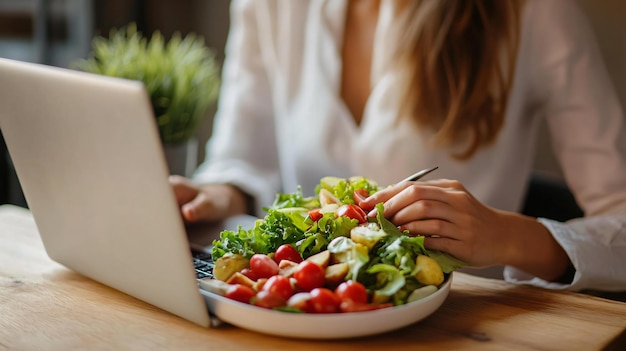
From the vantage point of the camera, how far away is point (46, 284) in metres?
1.05

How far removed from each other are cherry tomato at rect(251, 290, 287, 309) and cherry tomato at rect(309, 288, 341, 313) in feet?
0.12

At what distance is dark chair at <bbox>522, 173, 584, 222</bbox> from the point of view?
1.88 meters

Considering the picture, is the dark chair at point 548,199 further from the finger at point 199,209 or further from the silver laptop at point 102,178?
the silver laptop at point 102,178

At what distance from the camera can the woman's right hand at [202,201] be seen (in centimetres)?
141

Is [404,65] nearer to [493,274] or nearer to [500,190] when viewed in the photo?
[500,190]

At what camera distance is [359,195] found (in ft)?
3.45

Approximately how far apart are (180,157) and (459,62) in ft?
3.80

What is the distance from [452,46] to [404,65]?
0.37 ft

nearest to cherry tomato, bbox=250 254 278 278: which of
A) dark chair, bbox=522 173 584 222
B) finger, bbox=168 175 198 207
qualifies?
finger, bbox=168 175 198 207

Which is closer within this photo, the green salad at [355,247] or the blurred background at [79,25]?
the green salad at [355,247]

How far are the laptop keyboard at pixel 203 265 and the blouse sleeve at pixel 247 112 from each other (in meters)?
0.67

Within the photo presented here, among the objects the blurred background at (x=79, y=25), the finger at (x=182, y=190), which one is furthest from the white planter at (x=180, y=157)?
the finger at (x=182, y=190)

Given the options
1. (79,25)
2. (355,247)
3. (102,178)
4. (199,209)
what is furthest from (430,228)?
(79,25)

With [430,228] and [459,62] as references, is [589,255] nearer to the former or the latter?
[430,228]
